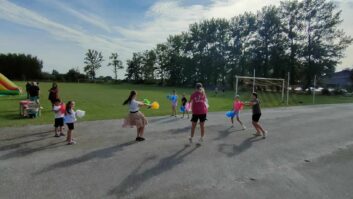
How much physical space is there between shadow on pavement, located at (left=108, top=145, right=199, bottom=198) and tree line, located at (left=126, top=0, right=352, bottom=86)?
5611 centimetres

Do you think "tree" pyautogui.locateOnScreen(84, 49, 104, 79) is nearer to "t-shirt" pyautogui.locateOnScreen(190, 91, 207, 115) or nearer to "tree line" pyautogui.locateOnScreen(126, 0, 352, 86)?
"tree line" pyautogui.locateOnScreen(126, 0, 352, 86)

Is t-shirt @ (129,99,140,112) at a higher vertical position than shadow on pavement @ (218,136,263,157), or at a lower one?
higher

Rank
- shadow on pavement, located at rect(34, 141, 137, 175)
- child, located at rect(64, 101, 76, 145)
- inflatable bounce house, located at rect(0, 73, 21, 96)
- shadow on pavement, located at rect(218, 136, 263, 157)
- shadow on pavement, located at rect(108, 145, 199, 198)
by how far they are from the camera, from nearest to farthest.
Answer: shadow on pavement, located at rect(108, 145, 199, 198) → shadow on pavement, located at rect(34, 141, 137, 175) → shadow on pavement, located at rect(218, 136, 263, 157) → child, located at rect(64, 101, 76, 145) → inflatable bounce house, located at rect(0, 73, 21, 96)

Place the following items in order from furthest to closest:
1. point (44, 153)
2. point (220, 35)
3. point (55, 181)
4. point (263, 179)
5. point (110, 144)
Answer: point (220, 35), point (110, 144), point (44, 153), point (263, 179), point (55, 181)

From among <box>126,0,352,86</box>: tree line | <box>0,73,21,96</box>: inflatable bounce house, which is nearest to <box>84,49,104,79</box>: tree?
<box>126,0,352,86</box>: tree line

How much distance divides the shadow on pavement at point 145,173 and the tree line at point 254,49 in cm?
5611

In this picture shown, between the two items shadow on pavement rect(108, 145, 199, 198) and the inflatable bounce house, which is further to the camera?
the inflatable bounce house

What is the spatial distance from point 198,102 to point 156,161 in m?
2.75

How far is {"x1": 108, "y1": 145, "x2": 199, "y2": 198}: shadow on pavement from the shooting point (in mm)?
5221

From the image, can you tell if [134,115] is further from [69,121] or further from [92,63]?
[92,63]

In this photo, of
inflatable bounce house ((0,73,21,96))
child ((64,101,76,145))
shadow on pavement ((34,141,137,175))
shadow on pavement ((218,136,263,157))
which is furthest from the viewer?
inflatable bounce house ((0,73,21,96))

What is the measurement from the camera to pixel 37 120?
12.9 metres

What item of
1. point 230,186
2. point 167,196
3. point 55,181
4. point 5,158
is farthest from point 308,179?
point 5,158

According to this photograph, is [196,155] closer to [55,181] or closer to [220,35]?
[55,181]
